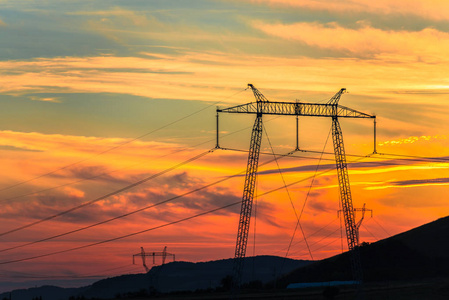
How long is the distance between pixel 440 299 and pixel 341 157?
47698mm

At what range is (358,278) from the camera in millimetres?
193125

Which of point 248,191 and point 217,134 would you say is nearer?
point 217,134

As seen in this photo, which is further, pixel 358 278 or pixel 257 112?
pixel 358 278

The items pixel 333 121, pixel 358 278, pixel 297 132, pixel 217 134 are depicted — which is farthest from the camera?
pixel 358 278

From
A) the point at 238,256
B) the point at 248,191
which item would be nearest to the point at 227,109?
the point at 248,191

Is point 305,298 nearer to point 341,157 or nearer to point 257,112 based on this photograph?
point 341,157

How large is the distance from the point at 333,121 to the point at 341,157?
322 inches

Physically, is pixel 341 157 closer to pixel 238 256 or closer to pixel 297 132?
pixel 297 132

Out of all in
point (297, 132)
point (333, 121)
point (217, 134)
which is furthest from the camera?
point (333, 121)

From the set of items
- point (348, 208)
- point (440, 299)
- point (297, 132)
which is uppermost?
point (297, 132)

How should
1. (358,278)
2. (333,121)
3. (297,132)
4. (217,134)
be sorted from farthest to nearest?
(358,278), (333,121), (297,132), (217,134)

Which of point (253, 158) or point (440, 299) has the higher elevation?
point (253, 158)

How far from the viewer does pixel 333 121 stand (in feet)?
577

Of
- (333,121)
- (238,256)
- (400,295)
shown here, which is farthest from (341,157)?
(400,295)
